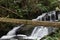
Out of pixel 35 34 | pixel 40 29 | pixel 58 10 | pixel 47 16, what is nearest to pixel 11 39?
pixel 35 34

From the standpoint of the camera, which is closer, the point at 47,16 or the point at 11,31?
the point at 11,31

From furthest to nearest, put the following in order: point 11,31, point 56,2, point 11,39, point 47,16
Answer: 1. point 56,2
2. point 47,16
3. point 11,31
4. point 11,39

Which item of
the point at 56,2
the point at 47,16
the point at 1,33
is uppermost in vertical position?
the point at 56,2

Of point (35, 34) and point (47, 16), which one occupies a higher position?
point (47, 16)

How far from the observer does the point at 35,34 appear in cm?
707

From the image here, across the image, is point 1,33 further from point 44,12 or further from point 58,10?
point 58,10

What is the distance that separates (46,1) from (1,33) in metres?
3.17

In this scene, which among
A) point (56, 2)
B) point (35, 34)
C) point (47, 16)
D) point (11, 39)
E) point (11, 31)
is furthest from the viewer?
point (56, 2)

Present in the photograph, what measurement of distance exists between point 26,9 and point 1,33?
72.4 inches

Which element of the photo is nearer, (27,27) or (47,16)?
(27,27)

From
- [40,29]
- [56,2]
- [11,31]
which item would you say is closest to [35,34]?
[40,29]

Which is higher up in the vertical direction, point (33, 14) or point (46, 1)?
point (46, 1)

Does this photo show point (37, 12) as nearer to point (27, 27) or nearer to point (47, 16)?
point (47, 16)

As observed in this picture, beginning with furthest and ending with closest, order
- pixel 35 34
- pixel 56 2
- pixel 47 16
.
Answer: pixel 56 2, pixel 47 16, pixel 35 34
